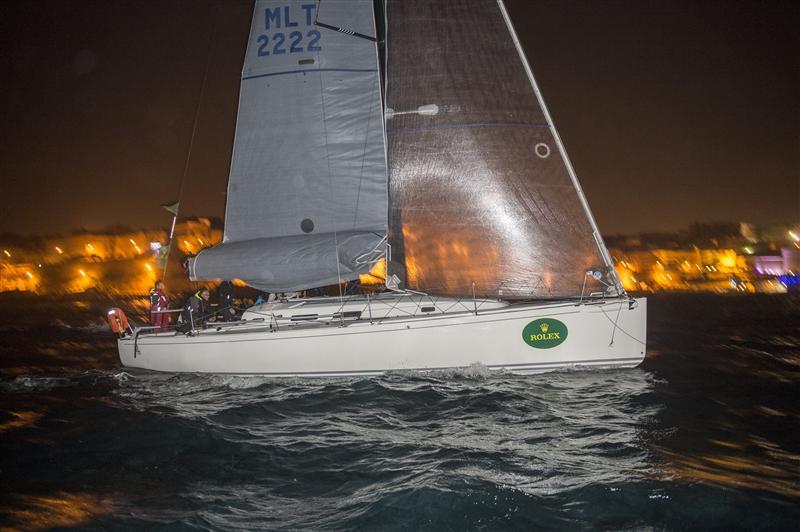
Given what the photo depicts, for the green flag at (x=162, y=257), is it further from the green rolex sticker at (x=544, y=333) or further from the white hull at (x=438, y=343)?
the green rolex sticker at (x=544, y=333)

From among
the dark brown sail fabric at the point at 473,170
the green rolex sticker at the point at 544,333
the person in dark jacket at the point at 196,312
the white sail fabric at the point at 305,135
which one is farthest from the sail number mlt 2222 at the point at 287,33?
the green rolex sticker at the point at 544,333

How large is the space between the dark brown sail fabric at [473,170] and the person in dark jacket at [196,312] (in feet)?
11.1

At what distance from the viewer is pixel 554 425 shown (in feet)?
24.2

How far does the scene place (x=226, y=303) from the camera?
10.9 metres

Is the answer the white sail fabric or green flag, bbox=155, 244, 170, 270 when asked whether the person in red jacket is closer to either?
green flag, bbox=155, 244, 170, 270

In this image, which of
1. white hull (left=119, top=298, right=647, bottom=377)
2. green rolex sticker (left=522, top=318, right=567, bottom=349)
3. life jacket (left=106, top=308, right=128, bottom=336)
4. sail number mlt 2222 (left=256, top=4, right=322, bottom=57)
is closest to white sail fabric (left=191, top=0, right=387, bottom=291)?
sail number mlt 2222 (left=256, top=4, right=322, bottom=57)

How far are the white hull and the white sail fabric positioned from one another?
1206mm

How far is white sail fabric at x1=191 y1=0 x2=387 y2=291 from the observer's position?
10586mm

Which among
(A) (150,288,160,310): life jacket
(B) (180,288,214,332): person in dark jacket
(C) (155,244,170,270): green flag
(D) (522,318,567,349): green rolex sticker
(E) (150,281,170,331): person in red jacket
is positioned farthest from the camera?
(A) (150,288,160,310): life jacket

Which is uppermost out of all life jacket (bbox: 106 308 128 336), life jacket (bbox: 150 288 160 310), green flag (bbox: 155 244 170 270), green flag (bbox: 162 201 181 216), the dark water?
green flag (bbox: 162 201 181 216)

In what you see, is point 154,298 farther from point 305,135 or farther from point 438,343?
point 438,343

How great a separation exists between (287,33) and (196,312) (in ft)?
16.6

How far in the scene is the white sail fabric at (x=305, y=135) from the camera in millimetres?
10586

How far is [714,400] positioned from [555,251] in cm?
321
